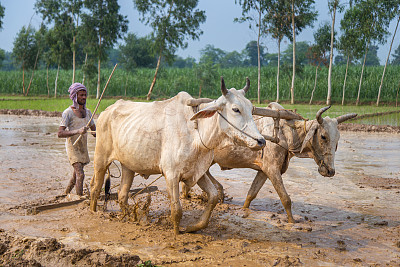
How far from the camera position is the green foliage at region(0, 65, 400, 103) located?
3378 centimetres

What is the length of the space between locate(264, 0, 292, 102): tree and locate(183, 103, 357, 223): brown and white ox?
25.7 meters

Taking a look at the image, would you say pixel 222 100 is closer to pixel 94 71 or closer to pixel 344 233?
pixel 344 233

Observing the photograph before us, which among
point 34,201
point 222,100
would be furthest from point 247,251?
point 34,201

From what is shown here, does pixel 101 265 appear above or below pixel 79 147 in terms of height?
below

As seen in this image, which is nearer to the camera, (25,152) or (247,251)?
(247,251)

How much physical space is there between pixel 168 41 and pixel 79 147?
2943 centimetres

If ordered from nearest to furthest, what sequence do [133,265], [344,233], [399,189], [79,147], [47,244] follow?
[133,265]
[47,244]
[344,233]
[79,147]
[399,189]

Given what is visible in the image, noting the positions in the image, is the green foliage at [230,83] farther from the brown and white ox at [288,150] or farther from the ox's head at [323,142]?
the ox's head at [323,142]

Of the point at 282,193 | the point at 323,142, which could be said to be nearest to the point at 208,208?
the point at 282,193

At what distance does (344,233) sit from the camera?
17.7 ft

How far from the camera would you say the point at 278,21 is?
32.6 m

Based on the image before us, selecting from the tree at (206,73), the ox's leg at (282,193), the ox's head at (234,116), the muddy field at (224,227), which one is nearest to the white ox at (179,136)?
the ox's head at (234,116)

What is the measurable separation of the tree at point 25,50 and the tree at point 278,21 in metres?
21.1

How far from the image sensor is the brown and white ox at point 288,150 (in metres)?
5.70
